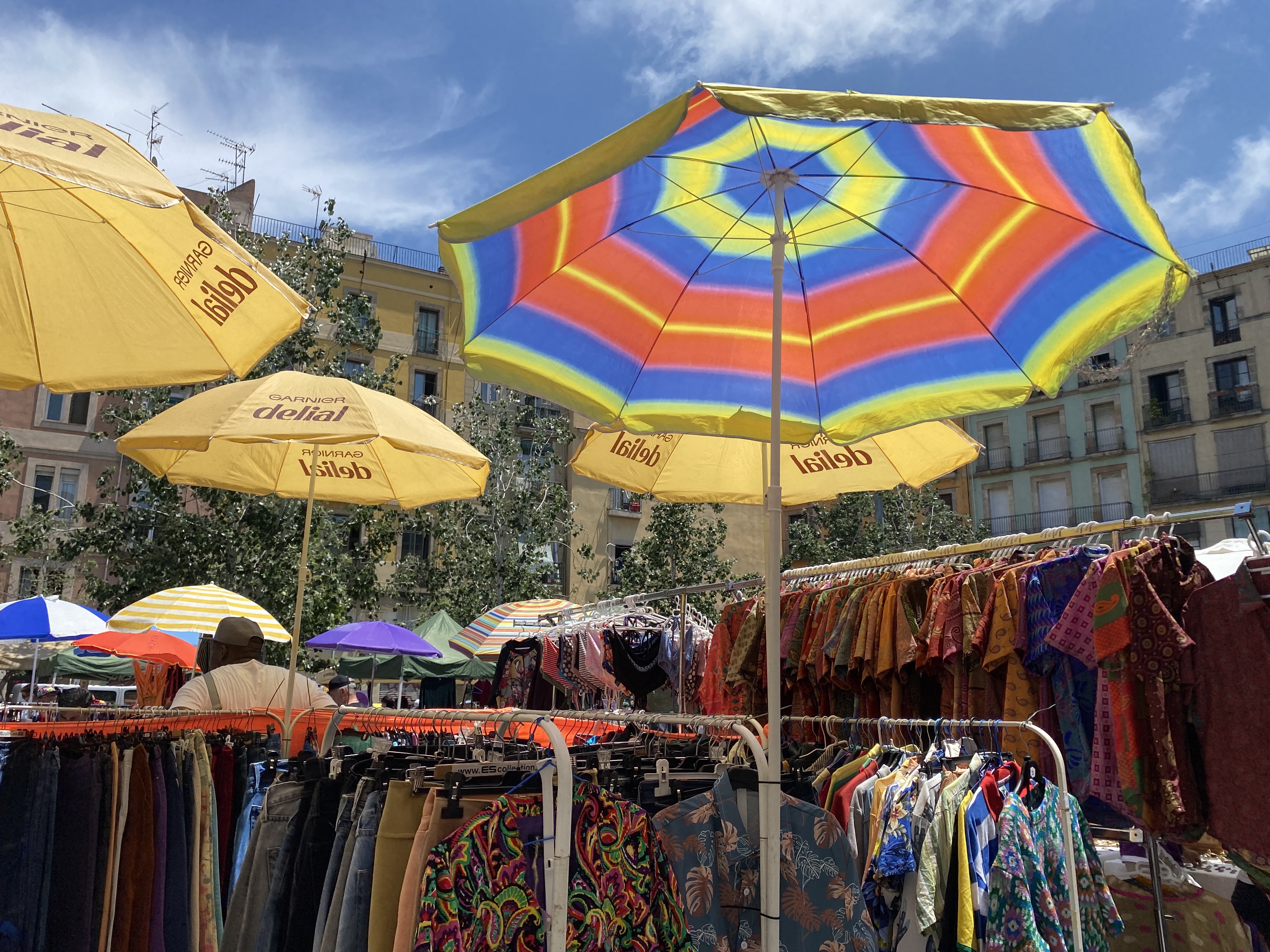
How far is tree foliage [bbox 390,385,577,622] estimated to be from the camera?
1045 inches

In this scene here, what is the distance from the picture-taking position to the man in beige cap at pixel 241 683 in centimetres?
600

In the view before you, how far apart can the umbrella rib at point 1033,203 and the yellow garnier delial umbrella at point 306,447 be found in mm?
2593

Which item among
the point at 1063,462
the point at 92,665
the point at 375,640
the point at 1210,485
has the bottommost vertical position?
the point at 92,665

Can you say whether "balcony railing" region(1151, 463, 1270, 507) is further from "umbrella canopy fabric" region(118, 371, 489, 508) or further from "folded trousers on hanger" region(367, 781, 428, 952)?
"folded trousers on hanger" region(367, 781, 428, 952)

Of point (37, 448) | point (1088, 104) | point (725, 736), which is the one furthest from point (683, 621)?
point (37, 448)

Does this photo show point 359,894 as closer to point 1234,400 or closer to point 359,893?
point 359,893

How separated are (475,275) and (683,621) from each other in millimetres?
5087

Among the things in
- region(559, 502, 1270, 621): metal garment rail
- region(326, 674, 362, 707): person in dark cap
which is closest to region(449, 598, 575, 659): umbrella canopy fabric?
region(326, 674, 362, 707): person in dark cap

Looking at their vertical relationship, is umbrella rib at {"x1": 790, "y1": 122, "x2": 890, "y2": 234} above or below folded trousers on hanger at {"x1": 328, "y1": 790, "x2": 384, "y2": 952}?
above

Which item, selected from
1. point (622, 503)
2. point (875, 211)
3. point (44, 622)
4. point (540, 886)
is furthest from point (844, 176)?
point (622, 503)

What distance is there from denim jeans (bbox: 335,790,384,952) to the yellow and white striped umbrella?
291 inches

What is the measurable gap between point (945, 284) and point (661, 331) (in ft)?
3.57

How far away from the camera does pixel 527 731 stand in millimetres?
5082

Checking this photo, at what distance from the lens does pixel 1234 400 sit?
34.9 metres
